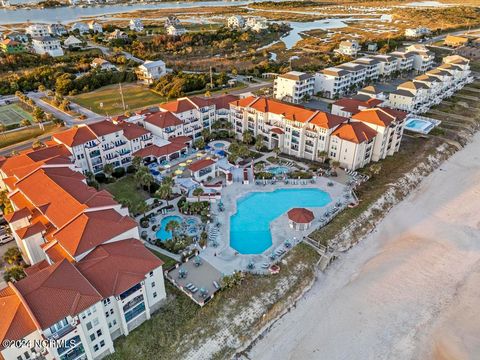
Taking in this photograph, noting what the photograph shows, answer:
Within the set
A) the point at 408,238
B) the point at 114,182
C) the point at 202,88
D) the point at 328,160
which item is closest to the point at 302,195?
the point at 328,160

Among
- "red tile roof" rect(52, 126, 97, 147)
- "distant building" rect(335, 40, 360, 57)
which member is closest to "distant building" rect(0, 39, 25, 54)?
"red tile roof" rect(52, 126, 97, 147)

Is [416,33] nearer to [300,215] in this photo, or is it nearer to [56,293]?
[300,215]

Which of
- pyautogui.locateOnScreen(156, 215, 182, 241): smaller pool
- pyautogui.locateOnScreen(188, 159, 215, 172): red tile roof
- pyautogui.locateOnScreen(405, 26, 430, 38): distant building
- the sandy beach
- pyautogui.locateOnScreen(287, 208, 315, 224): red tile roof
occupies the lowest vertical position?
the sandy beach

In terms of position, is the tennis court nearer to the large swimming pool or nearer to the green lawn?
the green lawn

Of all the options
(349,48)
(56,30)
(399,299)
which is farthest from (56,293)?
(56,30)

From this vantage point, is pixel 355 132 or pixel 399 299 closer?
pixel 399 299
